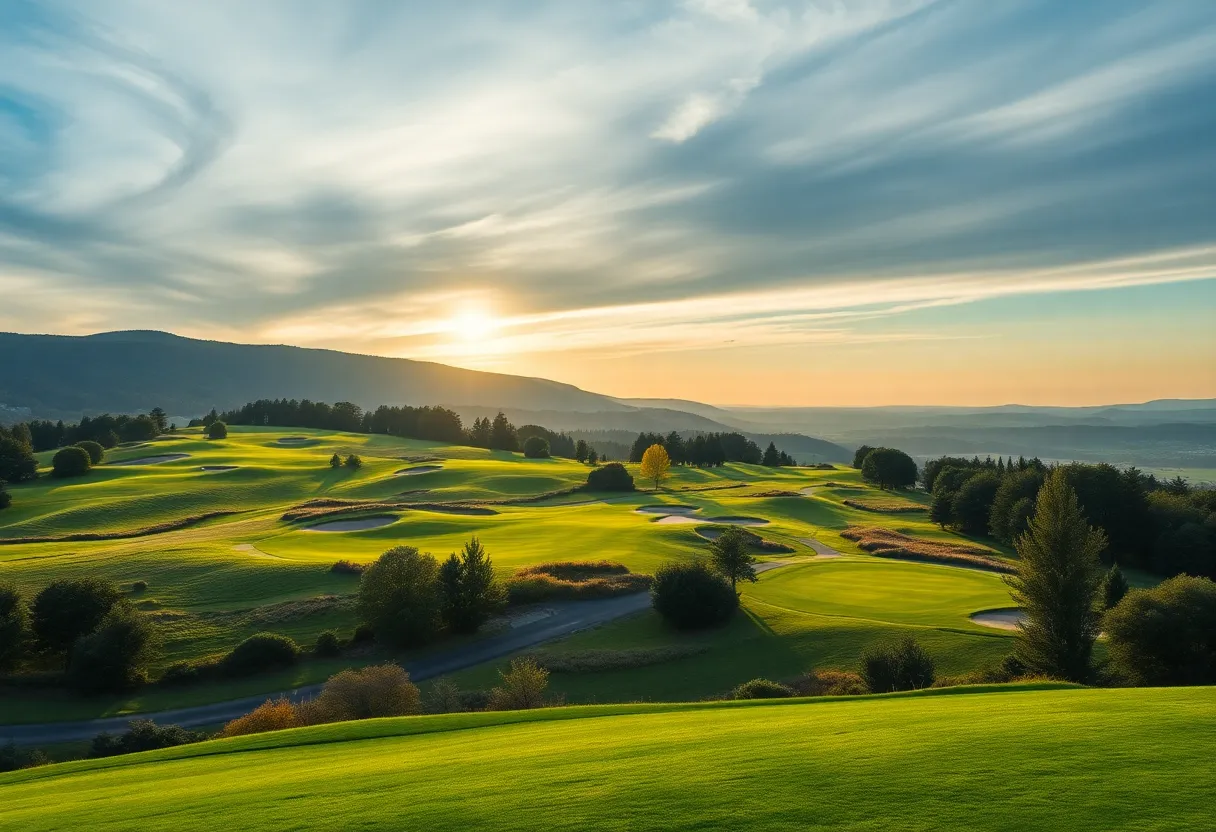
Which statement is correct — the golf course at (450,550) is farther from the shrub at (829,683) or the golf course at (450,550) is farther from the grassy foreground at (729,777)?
the grassy foreground at (729,777)

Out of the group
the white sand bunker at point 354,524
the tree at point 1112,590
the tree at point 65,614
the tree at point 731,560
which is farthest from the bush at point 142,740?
the tree at point 1112,590

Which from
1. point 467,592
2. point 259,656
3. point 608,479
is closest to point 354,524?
point 467,592

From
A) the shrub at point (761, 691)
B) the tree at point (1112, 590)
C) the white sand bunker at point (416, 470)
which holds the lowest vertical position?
the shrub at point (761, 691)

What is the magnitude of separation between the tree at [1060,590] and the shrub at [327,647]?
3274cm

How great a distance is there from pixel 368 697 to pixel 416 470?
72.4 m

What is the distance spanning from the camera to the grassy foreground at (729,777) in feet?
29.7

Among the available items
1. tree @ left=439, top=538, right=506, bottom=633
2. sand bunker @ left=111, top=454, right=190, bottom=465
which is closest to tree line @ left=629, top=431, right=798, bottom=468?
sand bunker @ left=111, top=454, right=190, bottom=465

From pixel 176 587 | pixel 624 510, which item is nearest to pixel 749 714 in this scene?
pixel 176 587

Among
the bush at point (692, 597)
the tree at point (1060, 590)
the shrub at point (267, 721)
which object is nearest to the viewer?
the shrub at point (267, 721)

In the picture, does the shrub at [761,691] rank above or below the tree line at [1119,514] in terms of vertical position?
below

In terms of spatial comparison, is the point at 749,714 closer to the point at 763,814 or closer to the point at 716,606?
the point at 763,814

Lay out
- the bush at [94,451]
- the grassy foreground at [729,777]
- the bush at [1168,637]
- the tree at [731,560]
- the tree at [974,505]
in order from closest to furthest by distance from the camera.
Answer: the grassy foreground at [729,777] → the bush at [1168,637] → the tree at [731,560] → the tree at [974,505] → the bush at [94,451]

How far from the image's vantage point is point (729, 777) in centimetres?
1073

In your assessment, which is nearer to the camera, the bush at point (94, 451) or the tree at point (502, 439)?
the bush at point (94, 451)
